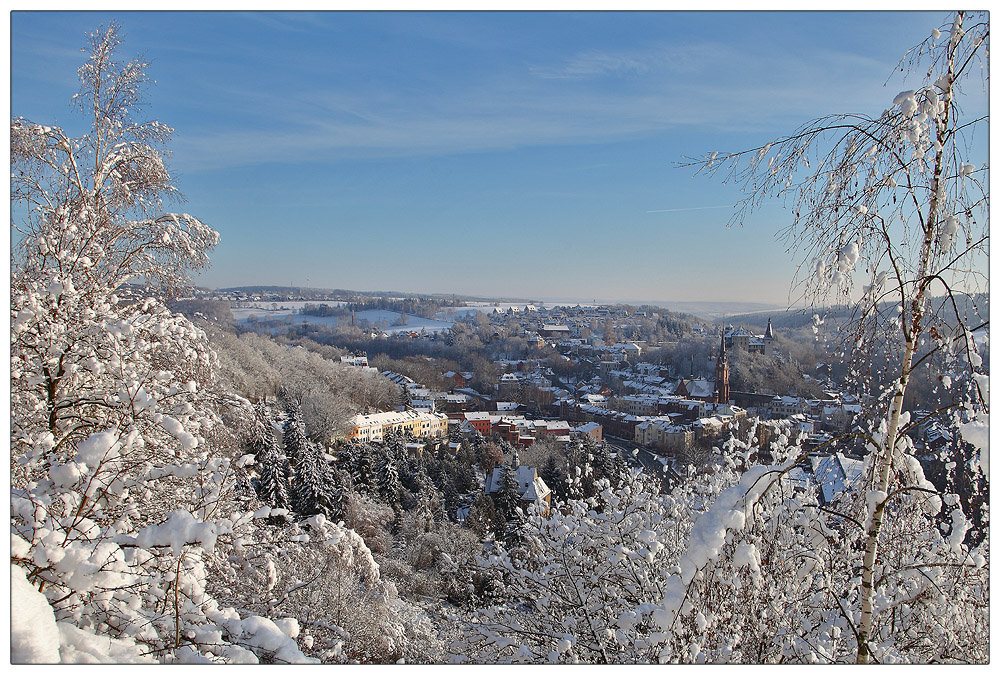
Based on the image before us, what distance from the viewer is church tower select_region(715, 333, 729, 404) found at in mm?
23562

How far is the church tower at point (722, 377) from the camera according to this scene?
23.6 m

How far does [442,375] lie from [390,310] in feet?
17.7

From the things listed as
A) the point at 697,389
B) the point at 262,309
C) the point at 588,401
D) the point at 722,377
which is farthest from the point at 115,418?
the point at 588,401

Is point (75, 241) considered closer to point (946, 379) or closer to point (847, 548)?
point (946, 379)

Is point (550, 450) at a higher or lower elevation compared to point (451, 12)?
lower

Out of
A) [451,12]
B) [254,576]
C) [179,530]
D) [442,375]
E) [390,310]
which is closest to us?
[179,530]

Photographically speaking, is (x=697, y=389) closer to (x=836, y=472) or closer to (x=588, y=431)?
(x=588, y=431)

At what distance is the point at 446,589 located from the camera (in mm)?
10922

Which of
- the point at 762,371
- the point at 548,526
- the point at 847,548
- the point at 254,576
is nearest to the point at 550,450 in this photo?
the point at 762,371

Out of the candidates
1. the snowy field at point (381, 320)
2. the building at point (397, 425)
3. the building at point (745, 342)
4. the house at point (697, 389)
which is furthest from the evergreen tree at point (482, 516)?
the house at point (697, 389)

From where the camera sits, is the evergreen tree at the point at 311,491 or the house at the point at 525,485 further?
the house at the point at 525,485

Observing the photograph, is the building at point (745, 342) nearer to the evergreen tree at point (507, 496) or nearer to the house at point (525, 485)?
the house at point (525, 485)

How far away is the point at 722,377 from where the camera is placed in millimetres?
24062

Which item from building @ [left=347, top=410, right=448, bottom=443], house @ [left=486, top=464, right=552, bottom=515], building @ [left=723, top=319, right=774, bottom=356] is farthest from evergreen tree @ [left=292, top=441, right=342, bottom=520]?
building @ [left=723, top=319, right=774, bottom=356]
